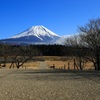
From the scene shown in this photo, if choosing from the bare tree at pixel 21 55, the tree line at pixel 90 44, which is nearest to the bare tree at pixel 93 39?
the tree line at pixel 90 44

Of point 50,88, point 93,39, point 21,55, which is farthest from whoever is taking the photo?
point 21,55

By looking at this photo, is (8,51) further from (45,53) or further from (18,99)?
(45,53)

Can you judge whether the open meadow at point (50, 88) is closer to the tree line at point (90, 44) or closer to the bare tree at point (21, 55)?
the tree line at point (90, 44)

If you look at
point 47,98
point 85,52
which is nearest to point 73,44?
point 85,52

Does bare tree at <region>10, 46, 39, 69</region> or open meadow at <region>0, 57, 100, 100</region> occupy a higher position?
bare tree at <region>10, 46, 39, 69</region>

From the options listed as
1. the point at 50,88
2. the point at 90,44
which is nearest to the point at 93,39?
the point at 90,44

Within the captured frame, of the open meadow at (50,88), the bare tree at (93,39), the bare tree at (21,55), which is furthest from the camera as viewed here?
the bare tree at (21,55)

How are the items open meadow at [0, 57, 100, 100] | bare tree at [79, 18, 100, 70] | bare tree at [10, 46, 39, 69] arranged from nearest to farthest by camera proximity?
open meadow at [0, 57, 100, 100], bare tree at [79, 18, 100, 70], bare tree at [10, 46, 39, 69]

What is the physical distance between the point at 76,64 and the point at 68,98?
2284 inches

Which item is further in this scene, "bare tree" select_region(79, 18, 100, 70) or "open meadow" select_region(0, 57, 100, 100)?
"bare tree" select_region(79, 18, 100, 70)

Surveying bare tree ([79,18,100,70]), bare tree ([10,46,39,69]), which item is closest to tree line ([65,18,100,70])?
bare tree ([79,18,100,70])

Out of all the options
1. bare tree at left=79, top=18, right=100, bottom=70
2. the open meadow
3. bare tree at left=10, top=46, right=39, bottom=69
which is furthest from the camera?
bare tree at left=10, top=46, right=39, bottom=69

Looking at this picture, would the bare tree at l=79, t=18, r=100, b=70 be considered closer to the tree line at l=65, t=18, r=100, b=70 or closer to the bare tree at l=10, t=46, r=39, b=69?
the tree line at l=65, t=18, r=100, b=70

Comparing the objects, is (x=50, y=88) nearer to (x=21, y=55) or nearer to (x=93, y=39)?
(x=93, y=39)
